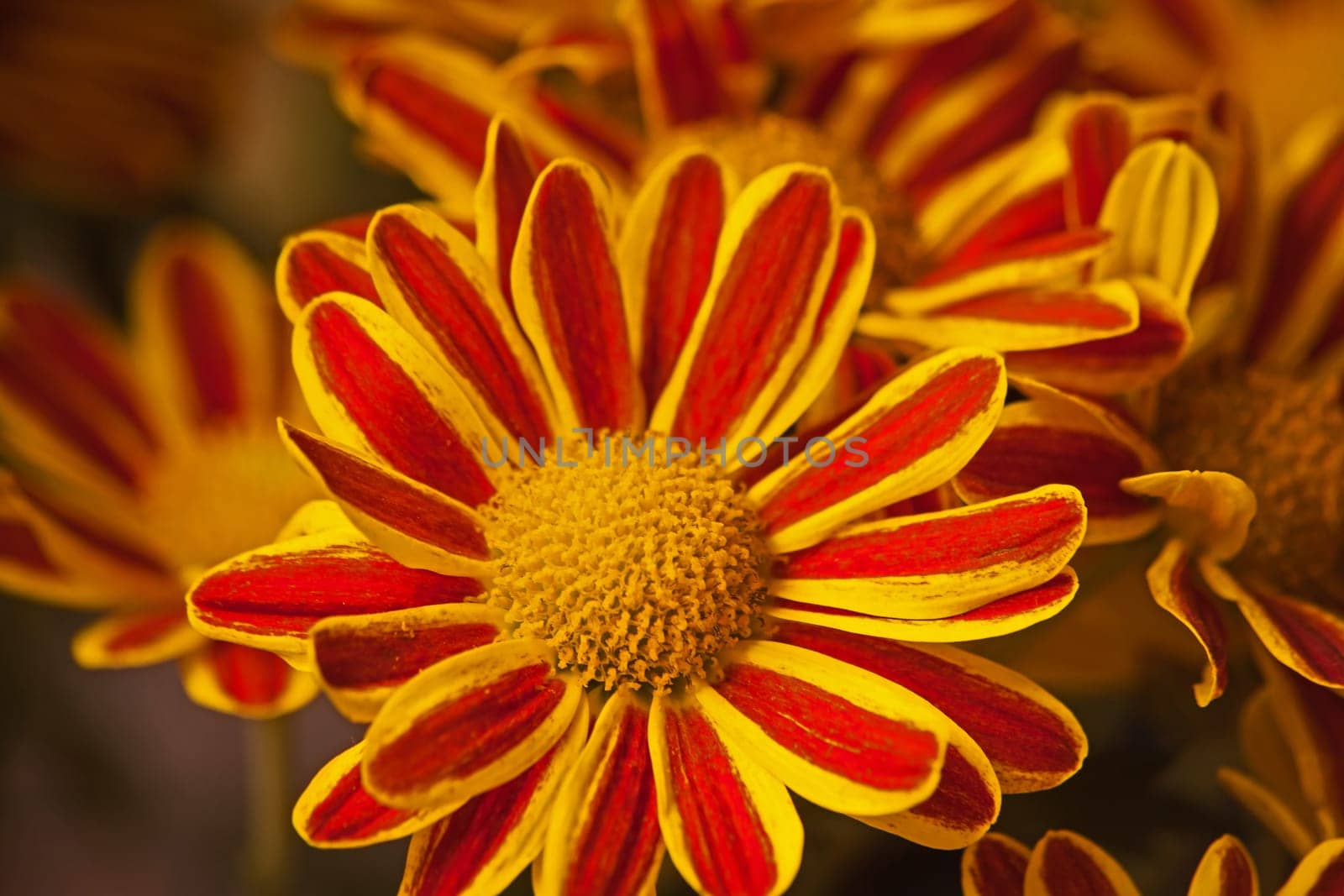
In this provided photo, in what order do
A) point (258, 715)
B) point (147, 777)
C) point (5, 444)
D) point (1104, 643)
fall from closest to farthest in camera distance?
point (258, 715) → point (1104, 643) → point (5, 444) → point (147, 777)

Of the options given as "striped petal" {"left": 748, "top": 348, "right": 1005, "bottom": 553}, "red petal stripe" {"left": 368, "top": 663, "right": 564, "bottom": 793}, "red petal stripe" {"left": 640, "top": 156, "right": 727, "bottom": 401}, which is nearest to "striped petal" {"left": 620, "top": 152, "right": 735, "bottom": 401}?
"red petal stripe" {"left": 640, "top": 156, "right": 727, "bottom": 401}

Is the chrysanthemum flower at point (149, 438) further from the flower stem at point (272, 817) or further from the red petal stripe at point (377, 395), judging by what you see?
the red petal stripe at point (377, 395)

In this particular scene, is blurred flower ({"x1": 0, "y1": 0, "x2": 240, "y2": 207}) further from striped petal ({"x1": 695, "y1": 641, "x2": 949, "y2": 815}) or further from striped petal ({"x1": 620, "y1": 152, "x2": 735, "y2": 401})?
striped petal ({"x1": 695, "y1": 641, "x2": 949, "y2": 815})

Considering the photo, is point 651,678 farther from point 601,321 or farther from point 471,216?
point 471,216

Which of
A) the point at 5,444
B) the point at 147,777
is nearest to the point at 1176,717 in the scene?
the point at 5,444

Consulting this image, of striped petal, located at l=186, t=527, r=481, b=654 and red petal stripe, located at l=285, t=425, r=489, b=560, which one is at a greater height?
red petal stripe, located at l=285, t=425, r=489, b=560

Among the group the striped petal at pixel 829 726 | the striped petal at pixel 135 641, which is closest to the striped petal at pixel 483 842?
the striped petal at pixel 829 726

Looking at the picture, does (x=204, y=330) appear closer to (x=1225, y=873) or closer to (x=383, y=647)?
(x=383, y=647)
